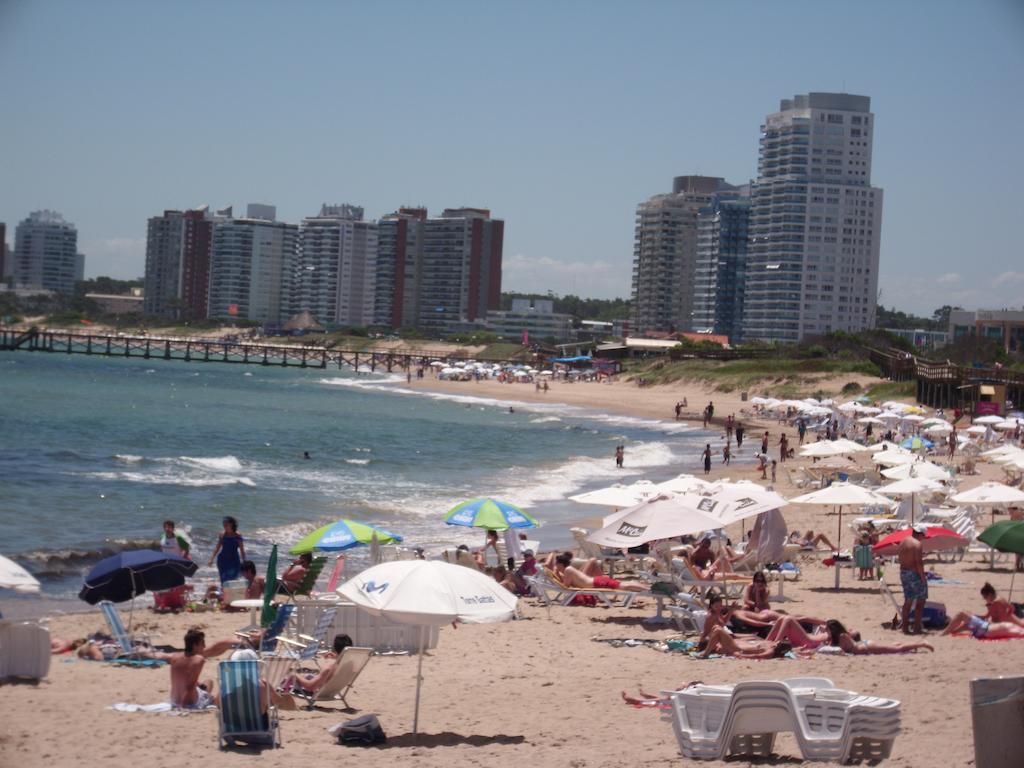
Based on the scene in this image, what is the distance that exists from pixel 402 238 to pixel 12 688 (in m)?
187

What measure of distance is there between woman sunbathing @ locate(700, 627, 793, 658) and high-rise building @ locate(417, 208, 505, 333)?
176 m

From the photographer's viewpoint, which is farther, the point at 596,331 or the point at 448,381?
the point at 596,331

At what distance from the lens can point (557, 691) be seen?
9641 mm

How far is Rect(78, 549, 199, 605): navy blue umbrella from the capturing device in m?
10.9

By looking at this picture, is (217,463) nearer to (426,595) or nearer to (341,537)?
(341,537)

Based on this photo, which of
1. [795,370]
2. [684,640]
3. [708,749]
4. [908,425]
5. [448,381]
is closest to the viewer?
[708,749]

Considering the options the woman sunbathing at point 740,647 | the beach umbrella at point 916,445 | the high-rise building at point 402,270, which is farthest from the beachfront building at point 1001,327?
the high-rise building at point 402,270

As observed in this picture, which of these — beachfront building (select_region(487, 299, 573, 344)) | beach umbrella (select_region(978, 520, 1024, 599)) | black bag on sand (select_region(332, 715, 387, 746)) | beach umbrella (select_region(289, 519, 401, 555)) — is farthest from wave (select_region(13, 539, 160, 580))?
beachfront building (select_region(487, 299, 573, 344))

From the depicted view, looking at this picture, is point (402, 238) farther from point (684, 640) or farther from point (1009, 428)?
point (684, 640)

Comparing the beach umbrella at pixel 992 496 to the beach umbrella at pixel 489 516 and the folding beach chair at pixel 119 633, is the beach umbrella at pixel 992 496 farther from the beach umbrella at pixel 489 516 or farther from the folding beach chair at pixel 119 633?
the folding beach chair at pixel 119 633

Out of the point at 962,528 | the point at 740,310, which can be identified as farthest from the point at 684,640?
the point at 740,310

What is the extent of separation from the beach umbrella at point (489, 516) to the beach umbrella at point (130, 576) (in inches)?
173

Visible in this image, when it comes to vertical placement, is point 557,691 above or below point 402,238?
below

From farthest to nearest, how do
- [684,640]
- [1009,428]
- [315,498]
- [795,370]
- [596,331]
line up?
[596,331]
[795,370]
[1009,428]
[315,498]
[684,640]
